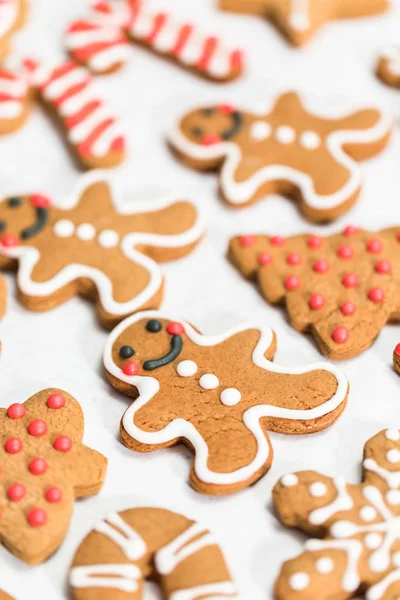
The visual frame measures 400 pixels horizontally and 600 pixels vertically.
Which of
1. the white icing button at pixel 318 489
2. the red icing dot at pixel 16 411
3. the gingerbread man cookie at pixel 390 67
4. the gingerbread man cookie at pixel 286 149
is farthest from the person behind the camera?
the gingerbread man cookie at pixel 390 67

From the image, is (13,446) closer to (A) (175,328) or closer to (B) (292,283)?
(A) (175,328)

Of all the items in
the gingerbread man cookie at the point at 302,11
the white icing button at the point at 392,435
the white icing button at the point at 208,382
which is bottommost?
the white icing button at the point at 208,382

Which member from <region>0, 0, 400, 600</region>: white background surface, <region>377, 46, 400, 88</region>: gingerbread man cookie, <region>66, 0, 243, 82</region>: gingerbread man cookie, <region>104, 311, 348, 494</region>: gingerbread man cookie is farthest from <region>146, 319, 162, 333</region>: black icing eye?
<region>377, 46, 400, 88</region>: gingerbread man cookie

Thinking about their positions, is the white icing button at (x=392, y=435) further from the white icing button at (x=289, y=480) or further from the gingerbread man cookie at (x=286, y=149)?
the gingerbread man cookie at (x=286, y=149)

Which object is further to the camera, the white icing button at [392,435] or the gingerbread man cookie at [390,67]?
the gingerbread man cookie at [390,67]

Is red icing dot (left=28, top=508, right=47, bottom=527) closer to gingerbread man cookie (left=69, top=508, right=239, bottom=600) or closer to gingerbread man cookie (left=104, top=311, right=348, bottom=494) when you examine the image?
gingerbread man cookie (left=69, top=508, right=239, bottom=600)

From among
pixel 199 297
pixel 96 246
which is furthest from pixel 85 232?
pixel 199 297

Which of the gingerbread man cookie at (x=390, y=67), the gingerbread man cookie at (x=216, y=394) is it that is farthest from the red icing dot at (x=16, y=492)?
the gingerbread man cookie at (x=390, y=67)
